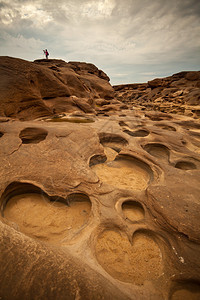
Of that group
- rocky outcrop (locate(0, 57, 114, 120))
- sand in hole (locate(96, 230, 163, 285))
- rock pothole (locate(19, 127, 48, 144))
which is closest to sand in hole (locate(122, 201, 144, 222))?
sand in hole (locate(96, 230, 163, 285))

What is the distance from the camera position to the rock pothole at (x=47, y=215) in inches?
93.8

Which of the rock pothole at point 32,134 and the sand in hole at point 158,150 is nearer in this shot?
the rock pothole at point 32,134

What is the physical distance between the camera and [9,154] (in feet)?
11.3

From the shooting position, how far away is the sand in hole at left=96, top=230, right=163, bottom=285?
6.26 feet

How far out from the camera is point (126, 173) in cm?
431

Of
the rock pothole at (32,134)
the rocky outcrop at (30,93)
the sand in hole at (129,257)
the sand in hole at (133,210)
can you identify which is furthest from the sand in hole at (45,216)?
the rocky outcrop at (30,93)

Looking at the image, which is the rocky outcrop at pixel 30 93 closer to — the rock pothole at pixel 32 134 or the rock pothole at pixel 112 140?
the rock pothole at pixel 32 134

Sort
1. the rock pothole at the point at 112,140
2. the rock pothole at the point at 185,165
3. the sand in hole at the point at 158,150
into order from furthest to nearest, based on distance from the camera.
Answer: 1. the rock pothole at the point at 112,140
2. the sand in hole at the point at 158,150
3. the rock pothole at the point at 185,165

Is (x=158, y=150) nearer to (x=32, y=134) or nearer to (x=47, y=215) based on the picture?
(x=47, y=215)

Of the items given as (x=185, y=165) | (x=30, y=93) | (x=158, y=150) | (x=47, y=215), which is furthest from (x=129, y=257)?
(x=30, y=93)

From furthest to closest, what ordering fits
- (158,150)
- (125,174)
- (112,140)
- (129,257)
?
(112,140) → (158,150) → (125,174) → (129,257)

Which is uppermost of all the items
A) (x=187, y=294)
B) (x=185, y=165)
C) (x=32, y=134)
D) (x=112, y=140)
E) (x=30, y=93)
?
(x=30, y=93)

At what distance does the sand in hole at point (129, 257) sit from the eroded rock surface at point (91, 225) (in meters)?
0.01

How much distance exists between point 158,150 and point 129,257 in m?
4.32
